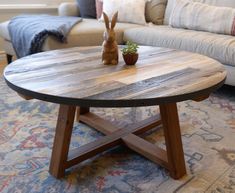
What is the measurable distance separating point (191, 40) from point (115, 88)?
4.18ft

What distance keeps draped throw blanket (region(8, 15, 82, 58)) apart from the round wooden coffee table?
725 mm

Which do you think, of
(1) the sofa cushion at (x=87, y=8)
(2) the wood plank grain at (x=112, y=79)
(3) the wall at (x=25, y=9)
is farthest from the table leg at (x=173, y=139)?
(3) the wall at (x=25, y=9)

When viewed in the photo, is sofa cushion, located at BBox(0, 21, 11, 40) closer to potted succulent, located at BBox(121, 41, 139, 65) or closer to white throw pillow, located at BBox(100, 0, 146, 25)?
white throw pillow, located at BBox(100, 0, 146, 25)

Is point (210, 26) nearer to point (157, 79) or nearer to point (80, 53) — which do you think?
point (80, 53)

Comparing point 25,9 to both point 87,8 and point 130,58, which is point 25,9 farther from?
point 130,58

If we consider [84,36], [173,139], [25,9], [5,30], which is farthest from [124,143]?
[25,9]

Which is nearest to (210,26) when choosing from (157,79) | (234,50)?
(234,50)

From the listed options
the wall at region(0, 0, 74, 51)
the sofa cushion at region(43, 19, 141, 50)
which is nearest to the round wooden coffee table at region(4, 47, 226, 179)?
the sofa cushion at region(43, 19, 141, 50)

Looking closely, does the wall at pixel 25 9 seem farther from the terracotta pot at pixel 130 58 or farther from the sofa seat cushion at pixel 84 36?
the terracotta pot at pixel 130 58

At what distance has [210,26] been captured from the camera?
7.79ft

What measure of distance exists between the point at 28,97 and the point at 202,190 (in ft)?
2.48

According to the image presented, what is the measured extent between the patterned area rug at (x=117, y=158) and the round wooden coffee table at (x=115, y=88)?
5 centimetres

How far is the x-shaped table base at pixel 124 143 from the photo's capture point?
119cm

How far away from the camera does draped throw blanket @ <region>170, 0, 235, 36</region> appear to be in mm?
2285
